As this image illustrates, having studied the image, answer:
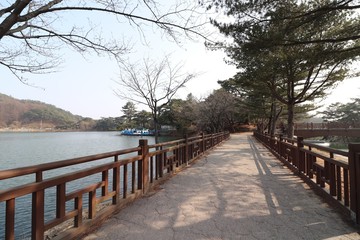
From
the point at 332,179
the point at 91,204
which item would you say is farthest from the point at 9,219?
the point at 332,179

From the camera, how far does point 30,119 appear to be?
12812 cm

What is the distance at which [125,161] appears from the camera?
417 cm

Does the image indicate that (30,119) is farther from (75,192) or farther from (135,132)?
(75,192)

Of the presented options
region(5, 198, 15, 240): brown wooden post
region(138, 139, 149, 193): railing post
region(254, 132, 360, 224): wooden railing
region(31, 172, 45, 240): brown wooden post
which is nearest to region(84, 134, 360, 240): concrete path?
region(254, 132, 360, 224): wooden railing

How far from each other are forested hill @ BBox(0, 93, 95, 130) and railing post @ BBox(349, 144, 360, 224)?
432ft

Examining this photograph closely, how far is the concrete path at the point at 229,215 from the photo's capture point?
309 cm

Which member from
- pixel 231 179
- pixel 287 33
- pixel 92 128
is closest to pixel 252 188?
pixel 231 179

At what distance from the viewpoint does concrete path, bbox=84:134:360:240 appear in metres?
3.09

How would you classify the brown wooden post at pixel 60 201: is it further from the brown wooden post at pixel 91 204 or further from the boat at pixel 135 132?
the boat at pixel 135 132

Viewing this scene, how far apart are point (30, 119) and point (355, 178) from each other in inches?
5775

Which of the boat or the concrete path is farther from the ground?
the boat

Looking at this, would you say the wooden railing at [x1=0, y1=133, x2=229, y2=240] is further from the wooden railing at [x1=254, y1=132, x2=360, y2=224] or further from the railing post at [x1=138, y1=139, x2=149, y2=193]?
the wooden railing at [x1=254, y1=132, x2=360, y2=224]

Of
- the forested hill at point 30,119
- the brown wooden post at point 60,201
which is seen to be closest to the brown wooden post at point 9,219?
the brown wooden post at point 60,201

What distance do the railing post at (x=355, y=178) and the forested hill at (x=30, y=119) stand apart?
13158 cm
